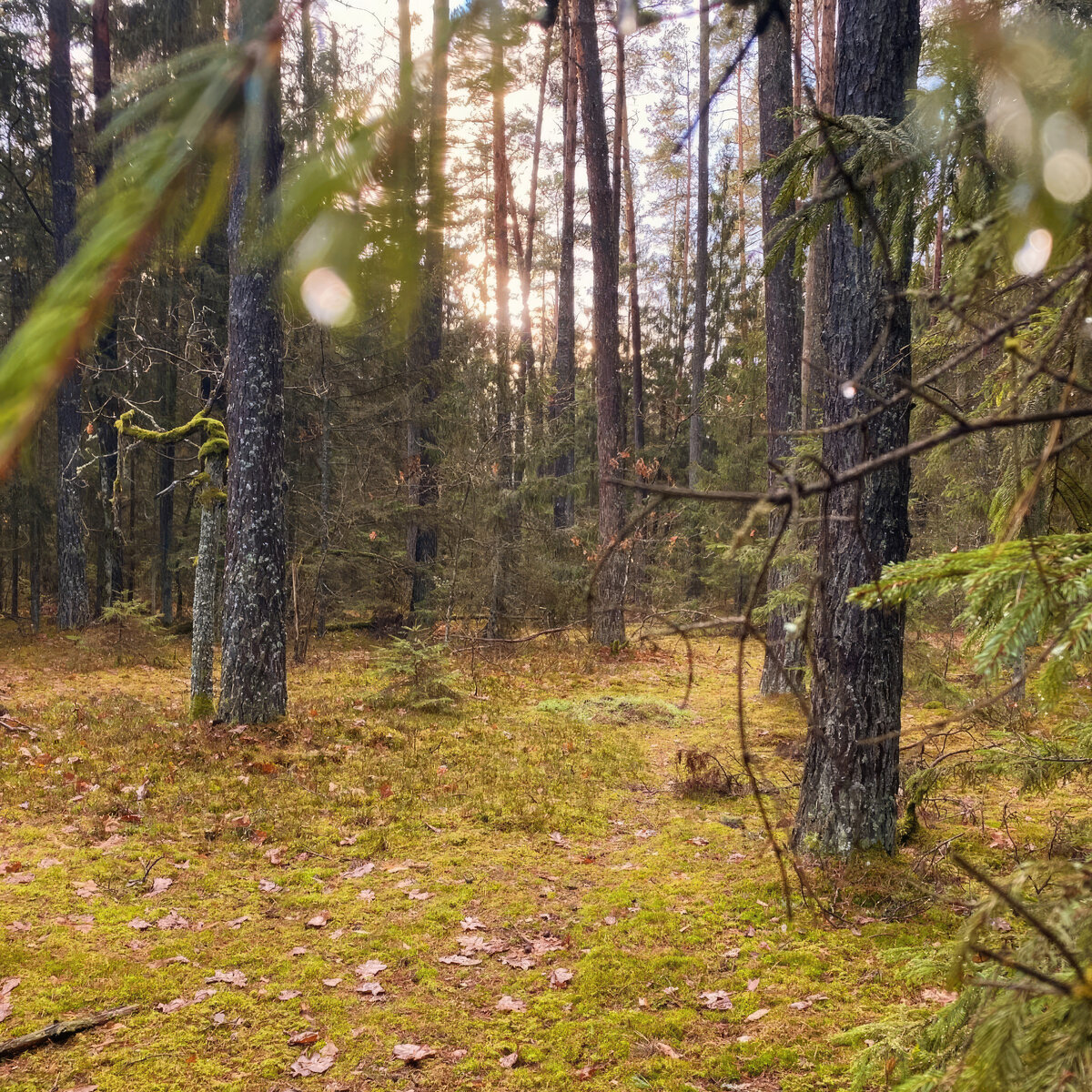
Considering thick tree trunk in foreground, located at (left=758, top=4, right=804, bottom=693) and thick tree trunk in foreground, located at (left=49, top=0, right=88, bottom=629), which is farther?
thick tree trunk in foreground, located at (left=49, top=0, right=88, bottom=629)

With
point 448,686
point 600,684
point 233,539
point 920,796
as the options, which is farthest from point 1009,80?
point 600,684

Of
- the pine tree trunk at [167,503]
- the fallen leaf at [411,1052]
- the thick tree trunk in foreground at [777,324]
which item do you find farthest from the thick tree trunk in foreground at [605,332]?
the pine tree trunk at [167,503]

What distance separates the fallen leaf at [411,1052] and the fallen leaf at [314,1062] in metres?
0.26

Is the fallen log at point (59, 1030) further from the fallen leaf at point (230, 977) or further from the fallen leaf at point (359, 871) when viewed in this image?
the fallen leaf at point (359, 871)

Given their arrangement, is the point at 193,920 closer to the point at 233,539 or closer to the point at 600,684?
the point at 233,539

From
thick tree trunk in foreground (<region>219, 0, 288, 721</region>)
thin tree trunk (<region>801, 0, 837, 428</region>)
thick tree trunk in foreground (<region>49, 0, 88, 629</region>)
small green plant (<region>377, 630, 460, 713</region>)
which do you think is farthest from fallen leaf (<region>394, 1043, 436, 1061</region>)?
thick tree trunk in foreground (<region>49, 0, 88, 629</region>)

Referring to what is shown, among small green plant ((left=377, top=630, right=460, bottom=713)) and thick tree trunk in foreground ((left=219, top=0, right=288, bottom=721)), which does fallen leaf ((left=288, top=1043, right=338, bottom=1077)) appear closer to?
thick tree trunk in foreground ((left=219, top=0, right=288, bottom=721))

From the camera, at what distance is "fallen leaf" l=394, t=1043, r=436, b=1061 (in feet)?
9.68

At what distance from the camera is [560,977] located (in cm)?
353

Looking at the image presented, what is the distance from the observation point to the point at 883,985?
11.0 ft

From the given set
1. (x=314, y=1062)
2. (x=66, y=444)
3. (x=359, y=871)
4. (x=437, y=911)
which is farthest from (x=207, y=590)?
(x=66, y=444)

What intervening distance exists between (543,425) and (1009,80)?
12483 millimetres

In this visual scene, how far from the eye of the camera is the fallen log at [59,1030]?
2.85 m

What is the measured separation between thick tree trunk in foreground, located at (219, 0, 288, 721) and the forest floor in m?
0.63
